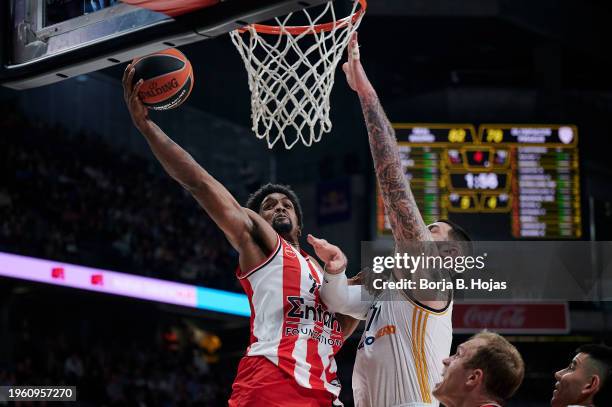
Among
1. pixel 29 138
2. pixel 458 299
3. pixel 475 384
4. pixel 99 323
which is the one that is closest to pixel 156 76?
pixel 475 384

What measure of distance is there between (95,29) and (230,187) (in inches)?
549

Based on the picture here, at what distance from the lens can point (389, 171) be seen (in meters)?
4.39

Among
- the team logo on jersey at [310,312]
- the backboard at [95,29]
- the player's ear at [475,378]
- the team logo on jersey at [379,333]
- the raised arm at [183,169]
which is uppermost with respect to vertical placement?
the backboard at [95,29]

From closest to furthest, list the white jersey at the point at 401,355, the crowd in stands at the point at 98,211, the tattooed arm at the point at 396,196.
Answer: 1. the white jersey at the point at 401,355
2. the tattooed arm at the point at 396,196
3. the crowd in stands at the point at 98,211

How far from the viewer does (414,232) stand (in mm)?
4215

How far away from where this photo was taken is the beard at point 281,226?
175 inches

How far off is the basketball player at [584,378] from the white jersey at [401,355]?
569mm

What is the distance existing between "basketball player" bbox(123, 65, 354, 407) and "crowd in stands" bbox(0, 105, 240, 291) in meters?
7.61

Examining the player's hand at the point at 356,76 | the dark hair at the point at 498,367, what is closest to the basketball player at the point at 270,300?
the player's hand at the point at 356,76

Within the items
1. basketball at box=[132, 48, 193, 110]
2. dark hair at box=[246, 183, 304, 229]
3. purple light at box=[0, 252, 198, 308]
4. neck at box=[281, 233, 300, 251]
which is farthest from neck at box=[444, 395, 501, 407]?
purple light at box=[0, 252, 198, 308]

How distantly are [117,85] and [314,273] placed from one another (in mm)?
13958

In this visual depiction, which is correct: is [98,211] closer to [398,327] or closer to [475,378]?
[398,327]

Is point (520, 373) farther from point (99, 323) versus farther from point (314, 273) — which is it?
point (99, 323)

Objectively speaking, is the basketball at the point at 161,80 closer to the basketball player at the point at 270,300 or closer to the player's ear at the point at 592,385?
the basketball player at the point at 270,300
